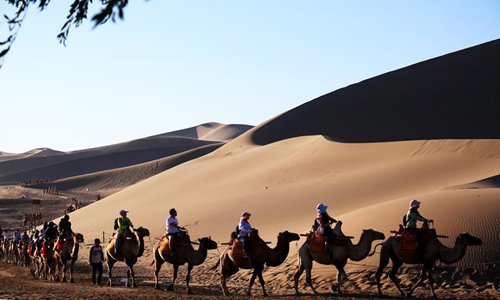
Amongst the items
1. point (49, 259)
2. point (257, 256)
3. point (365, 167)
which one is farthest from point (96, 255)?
point (365, 167)

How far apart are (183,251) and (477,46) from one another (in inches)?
2513

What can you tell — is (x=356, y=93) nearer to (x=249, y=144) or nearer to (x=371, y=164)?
(x=249, y=144)

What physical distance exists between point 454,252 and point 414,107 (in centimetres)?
4449

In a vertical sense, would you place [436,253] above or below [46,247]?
below

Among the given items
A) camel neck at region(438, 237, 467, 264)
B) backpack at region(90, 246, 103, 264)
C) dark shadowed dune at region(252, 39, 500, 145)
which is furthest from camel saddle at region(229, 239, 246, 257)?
dark shadowed dune at region(252, 39, 500, 145)

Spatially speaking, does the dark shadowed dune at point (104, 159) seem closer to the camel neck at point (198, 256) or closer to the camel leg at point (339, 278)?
the camel neck at point (198, 256)

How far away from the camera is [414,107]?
62656 millimetres

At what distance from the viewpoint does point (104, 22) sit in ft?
31.7

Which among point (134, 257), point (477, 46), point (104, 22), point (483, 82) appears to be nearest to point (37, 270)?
point (134, 257)

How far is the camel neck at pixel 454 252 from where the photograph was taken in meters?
19.1

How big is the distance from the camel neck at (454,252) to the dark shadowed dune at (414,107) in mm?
30843

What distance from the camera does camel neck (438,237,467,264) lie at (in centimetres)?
1911

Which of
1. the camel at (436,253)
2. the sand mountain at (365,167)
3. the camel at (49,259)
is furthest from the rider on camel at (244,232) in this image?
the camel at (49,259)

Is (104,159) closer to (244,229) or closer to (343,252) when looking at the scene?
(244,229)
